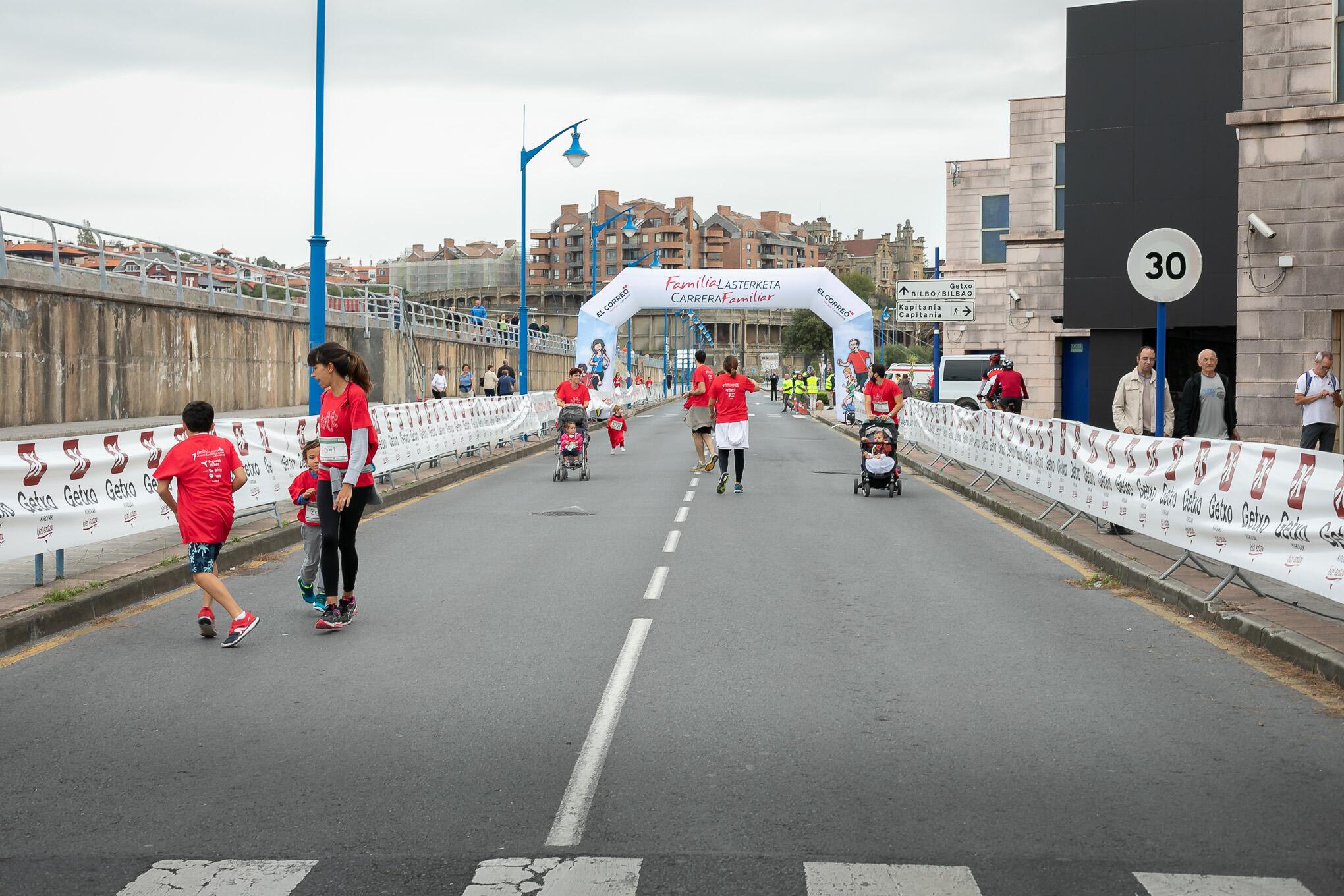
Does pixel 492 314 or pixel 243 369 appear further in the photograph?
pixel 492 314

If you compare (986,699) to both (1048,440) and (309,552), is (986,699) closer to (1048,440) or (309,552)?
(309,552)

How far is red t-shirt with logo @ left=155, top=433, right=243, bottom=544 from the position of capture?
8.55 metres

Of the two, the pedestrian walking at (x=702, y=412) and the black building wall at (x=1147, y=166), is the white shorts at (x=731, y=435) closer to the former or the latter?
the pedestrian walking at (x=702, y=412)

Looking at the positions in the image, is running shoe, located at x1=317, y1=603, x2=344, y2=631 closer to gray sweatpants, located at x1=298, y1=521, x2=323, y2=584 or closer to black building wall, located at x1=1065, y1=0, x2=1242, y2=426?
gray sweatpants, located at x1=298, y1=521, x2=323, y2=584


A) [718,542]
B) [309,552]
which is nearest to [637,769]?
[309,552]

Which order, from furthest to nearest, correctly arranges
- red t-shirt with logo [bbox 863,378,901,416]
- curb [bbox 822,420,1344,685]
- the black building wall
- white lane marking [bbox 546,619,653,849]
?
the black building wall, red t-shirt with logo [bbox 863,378,901,416], curb [bbox 822,420,1344,685], white lane marking [bbox 546,619,653,849]

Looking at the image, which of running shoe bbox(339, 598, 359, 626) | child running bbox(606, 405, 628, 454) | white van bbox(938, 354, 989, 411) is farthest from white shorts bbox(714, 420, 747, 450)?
white van bbox(938, 354, 989, 411)

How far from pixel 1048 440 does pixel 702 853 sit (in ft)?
39.1

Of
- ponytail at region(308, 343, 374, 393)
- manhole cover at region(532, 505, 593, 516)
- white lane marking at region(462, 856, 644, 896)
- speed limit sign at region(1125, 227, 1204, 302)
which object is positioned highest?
speed limit sign at region(1125, 227, 1204, 302)

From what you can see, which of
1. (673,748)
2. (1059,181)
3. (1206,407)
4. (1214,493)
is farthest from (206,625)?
(1059,181)

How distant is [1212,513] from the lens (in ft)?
33.1

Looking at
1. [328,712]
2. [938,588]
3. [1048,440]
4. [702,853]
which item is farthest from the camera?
[1048,440]

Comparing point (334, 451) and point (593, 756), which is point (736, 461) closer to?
point (334, 451)

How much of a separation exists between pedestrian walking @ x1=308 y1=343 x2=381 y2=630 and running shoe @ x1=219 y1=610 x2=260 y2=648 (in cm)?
50
